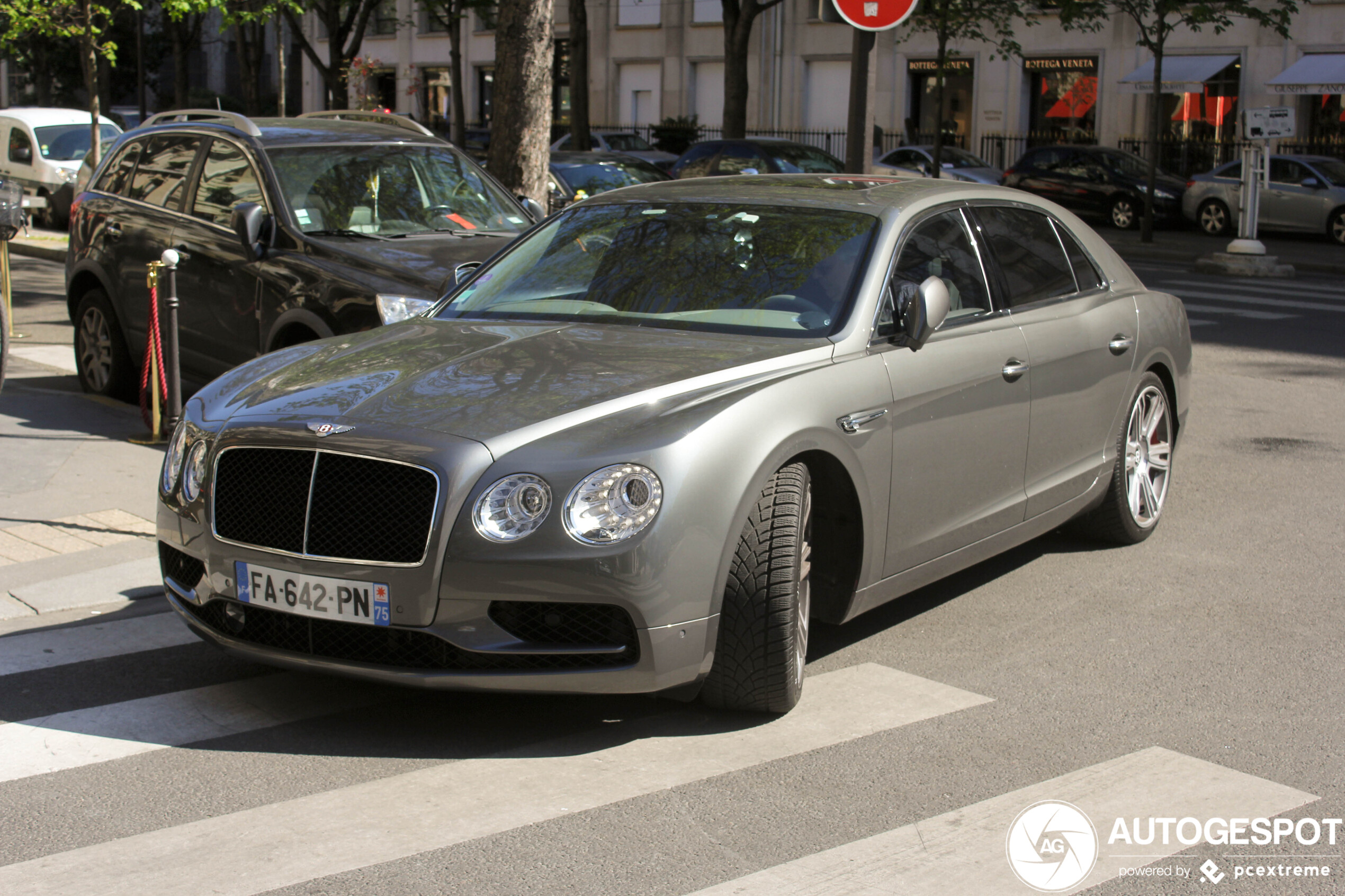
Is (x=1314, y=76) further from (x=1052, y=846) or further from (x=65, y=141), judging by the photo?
(x=1052, y=846)

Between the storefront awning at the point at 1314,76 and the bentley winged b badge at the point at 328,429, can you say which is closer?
the bentley winged b badge at the point at 328,429

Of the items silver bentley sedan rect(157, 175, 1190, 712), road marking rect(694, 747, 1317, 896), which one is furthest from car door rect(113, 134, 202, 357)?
road marking rect(694, 747, 1317, 896)

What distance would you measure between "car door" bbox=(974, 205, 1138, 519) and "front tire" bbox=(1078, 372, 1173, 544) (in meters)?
0.22

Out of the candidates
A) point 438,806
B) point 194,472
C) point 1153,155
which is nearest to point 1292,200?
point 1153,155

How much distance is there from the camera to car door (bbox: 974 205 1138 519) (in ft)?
18.9

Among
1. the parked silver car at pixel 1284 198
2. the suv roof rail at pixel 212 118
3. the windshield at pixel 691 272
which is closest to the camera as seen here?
the windshield at pixel 691 272

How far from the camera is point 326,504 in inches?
163

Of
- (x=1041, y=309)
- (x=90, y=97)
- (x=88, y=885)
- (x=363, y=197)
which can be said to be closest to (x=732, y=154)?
(x=90, y=97)

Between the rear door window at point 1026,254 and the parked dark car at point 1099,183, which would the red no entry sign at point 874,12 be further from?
the parked dark car at point 1099,183

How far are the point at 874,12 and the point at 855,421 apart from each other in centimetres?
474

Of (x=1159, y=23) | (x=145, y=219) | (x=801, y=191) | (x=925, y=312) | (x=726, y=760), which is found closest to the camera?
(x=726, y=760)

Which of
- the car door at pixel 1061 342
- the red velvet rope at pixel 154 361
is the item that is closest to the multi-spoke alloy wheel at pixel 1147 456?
the car door at pixel 1061 342

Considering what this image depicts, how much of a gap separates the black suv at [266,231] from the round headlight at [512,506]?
370 cm

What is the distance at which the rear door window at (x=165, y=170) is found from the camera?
927cm
